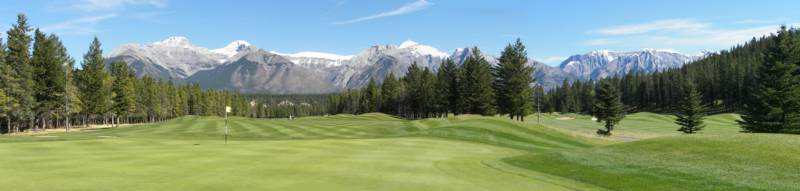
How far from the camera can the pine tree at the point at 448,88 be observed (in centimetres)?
10788

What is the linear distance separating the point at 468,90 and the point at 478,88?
2.45 metres

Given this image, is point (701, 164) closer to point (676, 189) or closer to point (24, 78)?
point (676, 189)

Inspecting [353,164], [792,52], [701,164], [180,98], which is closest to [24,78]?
[353,164]

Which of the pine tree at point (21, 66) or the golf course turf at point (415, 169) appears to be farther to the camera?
the pine tree at point (21, 66)

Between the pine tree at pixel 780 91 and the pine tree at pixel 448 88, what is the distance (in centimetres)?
5735

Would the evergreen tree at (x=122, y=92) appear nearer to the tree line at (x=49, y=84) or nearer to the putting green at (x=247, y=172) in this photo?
the tree line at (x=49, y=84)

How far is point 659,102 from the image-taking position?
7441 inches

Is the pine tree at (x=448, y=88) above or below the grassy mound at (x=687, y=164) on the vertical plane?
above

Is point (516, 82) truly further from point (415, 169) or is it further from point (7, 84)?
point (7, 84)

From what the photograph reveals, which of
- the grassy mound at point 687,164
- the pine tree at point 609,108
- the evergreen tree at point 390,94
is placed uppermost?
the evergreen tree at point 390,94

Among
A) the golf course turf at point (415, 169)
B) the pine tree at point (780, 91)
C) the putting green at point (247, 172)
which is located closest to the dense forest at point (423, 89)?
the pine tree at point (780, 91)

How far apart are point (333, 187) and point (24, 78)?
76870mm

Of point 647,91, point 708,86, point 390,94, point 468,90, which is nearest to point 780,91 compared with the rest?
point 468,90

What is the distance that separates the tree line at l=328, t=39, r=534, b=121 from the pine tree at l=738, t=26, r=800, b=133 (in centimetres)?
3272
